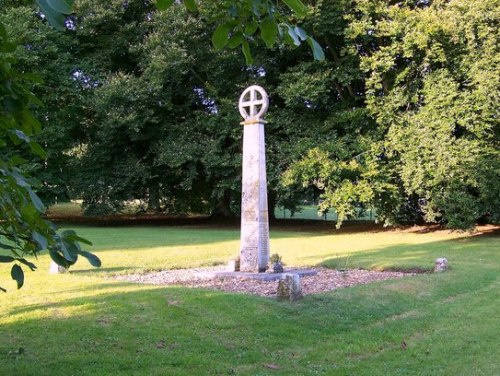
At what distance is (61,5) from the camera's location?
1.56 m

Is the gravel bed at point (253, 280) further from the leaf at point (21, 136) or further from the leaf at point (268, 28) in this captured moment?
the leaf at point (268, 28)

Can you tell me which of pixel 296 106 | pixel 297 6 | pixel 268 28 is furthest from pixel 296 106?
pixel 297 6

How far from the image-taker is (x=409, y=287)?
10.3 metres

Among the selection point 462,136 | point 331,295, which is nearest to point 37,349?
point 331,295

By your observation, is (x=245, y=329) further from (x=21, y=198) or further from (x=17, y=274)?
(x=21, y=198)

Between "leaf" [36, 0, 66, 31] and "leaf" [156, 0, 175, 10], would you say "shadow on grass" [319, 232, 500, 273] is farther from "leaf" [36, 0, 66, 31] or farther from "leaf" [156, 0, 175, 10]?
"leaf" [36, 0, 66, 31]

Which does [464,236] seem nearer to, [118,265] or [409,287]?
[409,287]

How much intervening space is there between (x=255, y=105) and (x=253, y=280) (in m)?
4.09

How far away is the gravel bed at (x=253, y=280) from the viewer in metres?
10.5

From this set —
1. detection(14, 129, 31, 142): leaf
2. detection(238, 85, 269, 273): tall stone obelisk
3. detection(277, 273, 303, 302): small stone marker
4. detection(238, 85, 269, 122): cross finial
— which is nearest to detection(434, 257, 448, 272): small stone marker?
detection(238, 85, 269, 273): tall stone obelisk

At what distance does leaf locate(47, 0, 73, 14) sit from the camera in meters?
1.53

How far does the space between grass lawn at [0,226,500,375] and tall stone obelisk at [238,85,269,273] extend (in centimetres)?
279

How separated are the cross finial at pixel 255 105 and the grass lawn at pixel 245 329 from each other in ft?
15.0

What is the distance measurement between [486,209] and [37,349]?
18.4 metres
